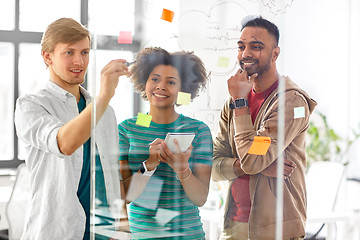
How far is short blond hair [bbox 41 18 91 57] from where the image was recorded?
1554 mm

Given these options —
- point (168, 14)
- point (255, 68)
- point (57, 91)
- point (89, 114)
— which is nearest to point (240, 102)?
point (255, 68)

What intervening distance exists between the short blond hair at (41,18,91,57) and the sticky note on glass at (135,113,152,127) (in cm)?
45

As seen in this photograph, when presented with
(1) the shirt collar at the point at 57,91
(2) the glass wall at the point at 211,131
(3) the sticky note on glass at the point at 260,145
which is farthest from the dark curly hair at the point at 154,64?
(1) the shirt collar at the point at 57,91

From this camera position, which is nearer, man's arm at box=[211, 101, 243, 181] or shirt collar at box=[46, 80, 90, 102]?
man's arm at box=[211, 101, 243, 181]

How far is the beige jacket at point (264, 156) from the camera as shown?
1.34 metres

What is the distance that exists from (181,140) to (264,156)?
0.26 metres

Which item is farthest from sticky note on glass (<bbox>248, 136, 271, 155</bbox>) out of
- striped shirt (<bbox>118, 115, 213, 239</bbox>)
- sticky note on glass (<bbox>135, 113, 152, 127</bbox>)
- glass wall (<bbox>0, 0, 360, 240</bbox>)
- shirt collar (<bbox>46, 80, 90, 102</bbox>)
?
shirt collar (<bbox>46, 80, 90, 102</bbox>)

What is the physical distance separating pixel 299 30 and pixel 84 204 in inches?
36.1

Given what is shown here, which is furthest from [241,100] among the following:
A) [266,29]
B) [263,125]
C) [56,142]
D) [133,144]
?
[56,142]

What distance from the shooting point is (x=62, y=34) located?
5.10 feet

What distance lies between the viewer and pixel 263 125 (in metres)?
1.34

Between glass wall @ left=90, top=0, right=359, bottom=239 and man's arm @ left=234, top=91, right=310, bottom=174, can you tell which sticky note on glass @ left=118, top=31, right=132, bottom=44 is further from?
man's arm @ left=234, top=91, right=310, bottom=174

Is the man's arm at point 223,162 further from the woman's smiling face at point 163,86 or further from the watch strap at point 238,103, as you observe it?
the woman's smiling face at point 163,86

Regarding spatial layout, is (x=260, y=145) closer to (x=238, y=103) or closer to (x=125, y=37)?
(x=238, y=103)
